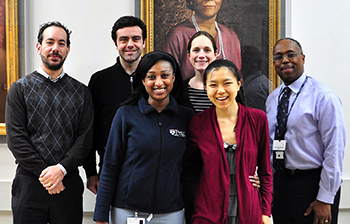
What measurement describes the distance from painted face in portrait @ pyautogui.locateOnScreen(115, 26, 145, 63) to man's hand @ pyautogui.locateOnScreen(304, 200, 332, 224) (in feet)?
5.43

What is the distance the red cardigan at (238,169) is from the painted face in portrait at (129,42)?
31.7 inches

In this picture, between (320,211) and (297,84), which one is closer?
(320,211)

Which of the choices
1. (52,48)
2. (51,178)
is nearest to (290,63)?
(52,48)

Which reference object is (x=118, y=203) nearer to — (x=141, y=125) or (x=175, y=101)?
(x=141, y=125)

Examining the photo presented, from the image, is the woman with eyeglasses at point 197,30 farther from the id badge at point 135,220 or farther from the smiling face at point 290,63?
the id badge at point 135,220

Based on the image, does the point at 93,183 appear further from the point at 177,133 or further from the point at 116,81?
the point at 177,133

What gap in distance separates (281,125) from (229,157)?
756 millimetres

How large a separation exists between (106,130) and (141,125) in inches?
23.9

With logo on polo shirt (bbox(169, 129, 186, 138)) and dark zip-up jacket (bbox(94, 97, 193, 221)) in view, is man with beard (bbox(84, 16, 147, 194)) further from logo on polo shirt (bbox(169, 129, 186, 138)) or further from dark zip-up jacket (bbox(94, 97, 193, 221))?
logo on polo shirt (bbox(169, 129, 186, 138))

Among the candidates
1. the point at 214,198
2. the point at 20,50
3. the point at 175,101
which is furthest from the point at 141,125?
the point at 20,50

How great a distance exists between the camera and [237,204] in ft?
5.79

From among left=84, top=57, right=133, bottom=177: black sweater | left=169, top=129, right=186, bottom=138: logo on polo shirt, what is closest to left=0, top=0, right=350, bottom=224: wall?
left=84, top=57, right=133, bottom=177: black sweater

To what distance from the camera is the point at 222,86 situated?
5.88 ft

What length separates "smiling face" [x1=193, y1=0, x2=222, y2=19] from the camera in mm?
2982
